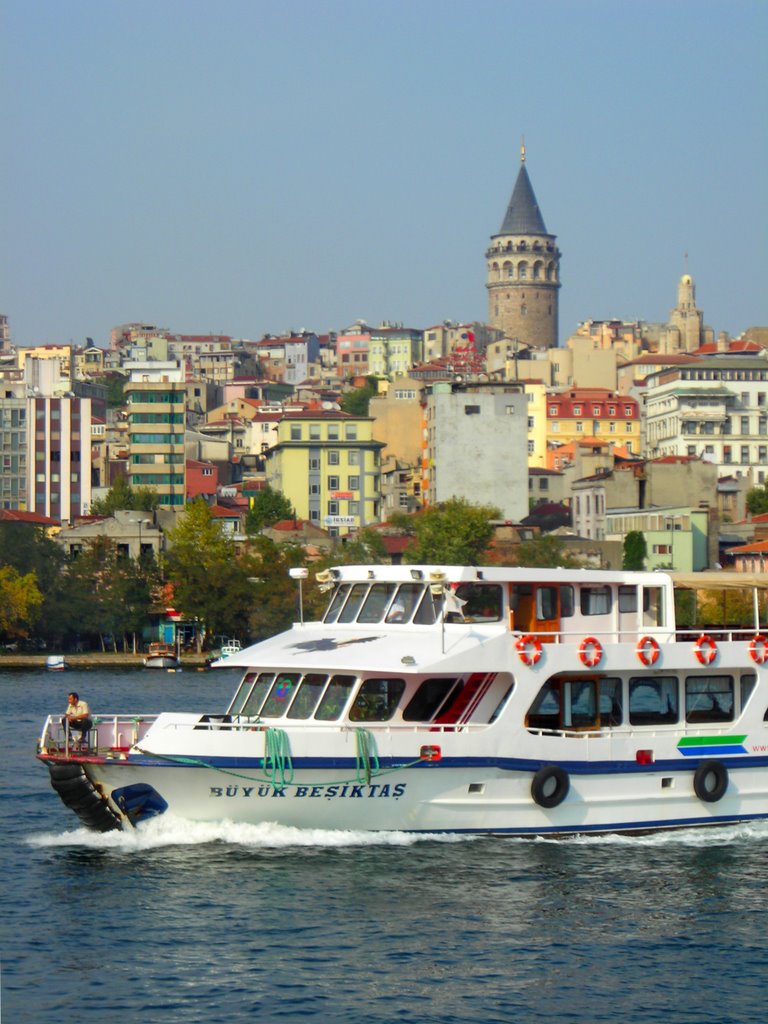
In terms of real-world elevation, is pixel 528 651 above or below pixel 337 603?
below

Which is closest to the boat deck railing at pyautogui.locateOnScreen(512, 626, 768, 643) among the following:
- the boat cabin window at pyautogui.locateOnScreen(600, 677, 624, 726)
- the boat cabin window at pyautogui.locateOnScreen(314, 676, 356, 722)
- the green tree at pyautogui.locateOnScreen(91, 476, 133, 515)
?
the boat cabin window at pyautogui.locateOnScreen(600, 677, 624, 726)

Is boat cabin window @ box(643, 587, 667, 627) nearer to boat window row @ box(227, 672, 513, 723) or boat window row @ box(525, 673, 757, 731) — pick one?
boat window row @ box(525, 673, 757, 731)

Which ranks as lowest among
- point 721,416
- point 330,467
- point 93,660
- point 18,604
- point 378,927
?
point 93,660

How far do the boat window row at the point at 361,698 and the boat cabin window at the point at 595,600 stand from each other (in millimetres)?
2298

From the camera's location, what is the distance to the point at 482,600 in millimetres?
24969

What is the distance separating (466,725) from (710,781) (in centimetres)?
390

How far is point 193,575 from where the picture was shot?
277 ft

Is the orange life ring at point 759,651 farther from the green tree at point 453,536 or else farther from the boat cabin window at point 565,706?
the green tree at point 453,536

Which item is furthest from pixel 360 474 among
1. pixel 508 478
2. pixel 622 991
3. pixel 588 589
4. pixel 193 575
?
pixel 622 991

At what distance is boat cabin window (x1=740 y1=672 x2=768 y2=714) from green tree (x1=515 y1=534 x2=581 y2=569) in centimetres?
5982

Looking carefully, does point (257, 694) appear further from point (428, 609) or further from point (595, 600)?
point (595, 600)

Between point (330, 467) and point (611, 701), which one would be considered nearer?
point (611, 701)

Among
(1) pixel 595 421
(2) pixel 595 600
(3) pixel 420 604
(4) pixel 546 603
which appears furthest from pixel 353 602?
(1) pixel 595 421

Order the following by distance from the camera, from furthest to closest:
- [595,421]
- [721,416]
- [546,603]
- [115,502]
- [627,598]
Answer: [595,421] < [721,416] < [115,502] < [627,598] < [546,603]
